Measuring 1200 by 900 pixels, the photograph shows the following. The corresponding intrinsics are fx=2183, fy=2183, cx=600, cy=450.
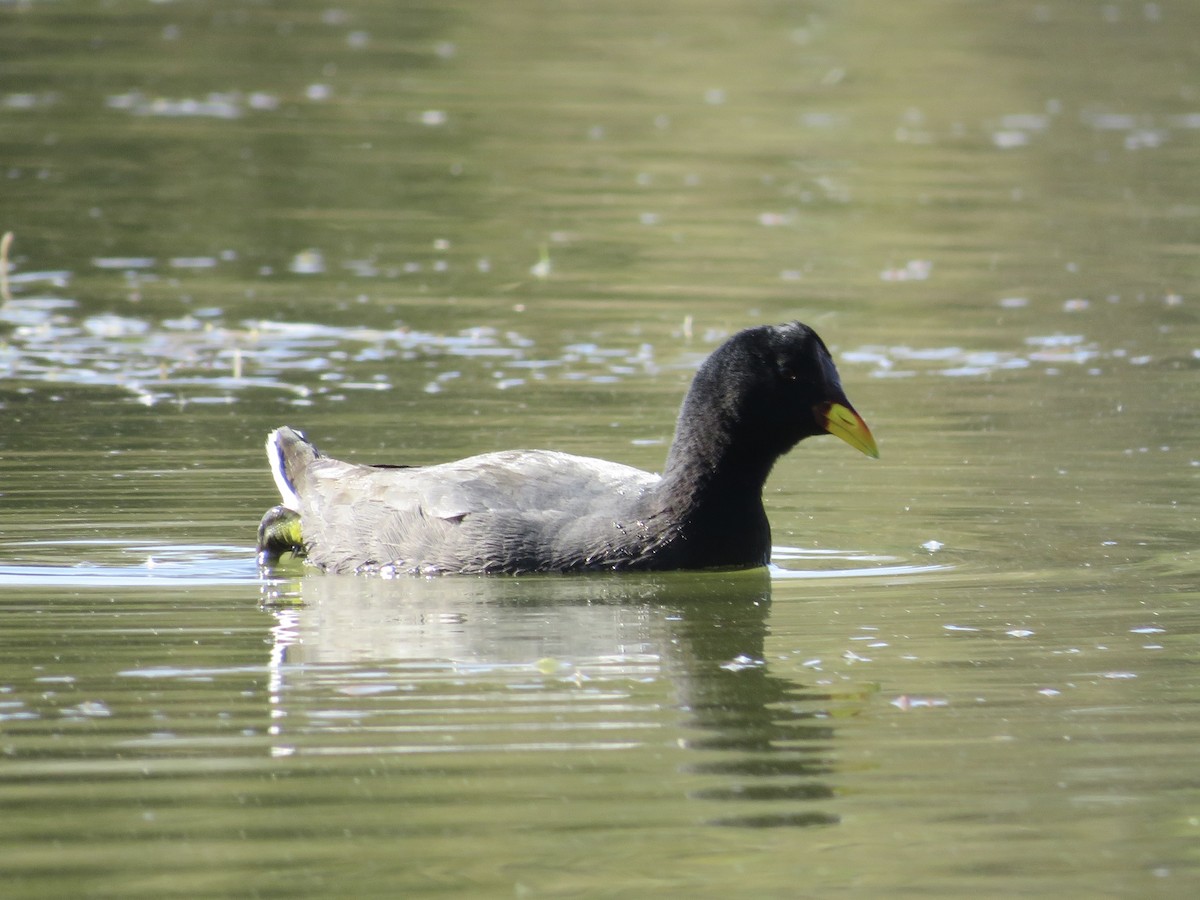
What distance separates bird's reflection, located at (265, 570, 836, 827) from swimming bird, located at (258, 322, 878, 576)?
0.10 m

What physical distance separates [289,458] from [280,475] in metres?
0.09

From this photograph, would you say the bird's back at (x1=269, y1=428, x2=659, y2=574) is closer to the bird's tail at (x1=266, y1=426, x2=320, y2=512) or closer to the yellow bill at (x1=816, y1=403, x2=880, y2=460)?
the bird's tail at (x1=266, y1=426, x2=320, y2=512)

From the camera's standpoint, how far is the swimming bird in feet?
28.0

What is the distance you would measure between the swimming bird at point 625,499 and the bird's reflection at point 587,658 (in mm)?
104

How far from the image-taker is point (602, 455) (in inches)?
420

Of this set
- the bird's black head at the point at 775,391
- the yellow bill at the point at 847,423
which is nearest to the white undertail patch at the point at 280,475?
the bird's black head at the point at 775,391

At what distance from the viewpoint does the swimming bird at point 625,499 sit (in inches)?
336

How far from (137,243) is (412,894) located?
12991 millimetres

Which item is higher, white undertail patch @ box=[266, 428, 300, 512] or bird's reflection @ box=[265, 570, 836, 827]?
white undertail patch @ box=[266, 428, 300, 512]

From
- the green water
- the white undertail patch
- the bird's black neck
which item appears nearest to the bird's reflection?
the green water

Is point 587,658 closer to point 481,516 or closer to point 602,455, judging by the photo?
point 481,516

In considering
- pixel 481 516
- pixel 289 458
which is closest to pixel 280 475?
pixel 289 458

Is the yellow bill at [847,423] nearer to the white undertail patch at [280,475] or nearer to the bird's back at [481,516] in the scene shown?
the bird's back at [481,516]

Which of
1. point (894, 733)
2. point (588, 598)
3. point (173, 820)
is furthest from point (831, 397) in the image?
point (173, 820)
